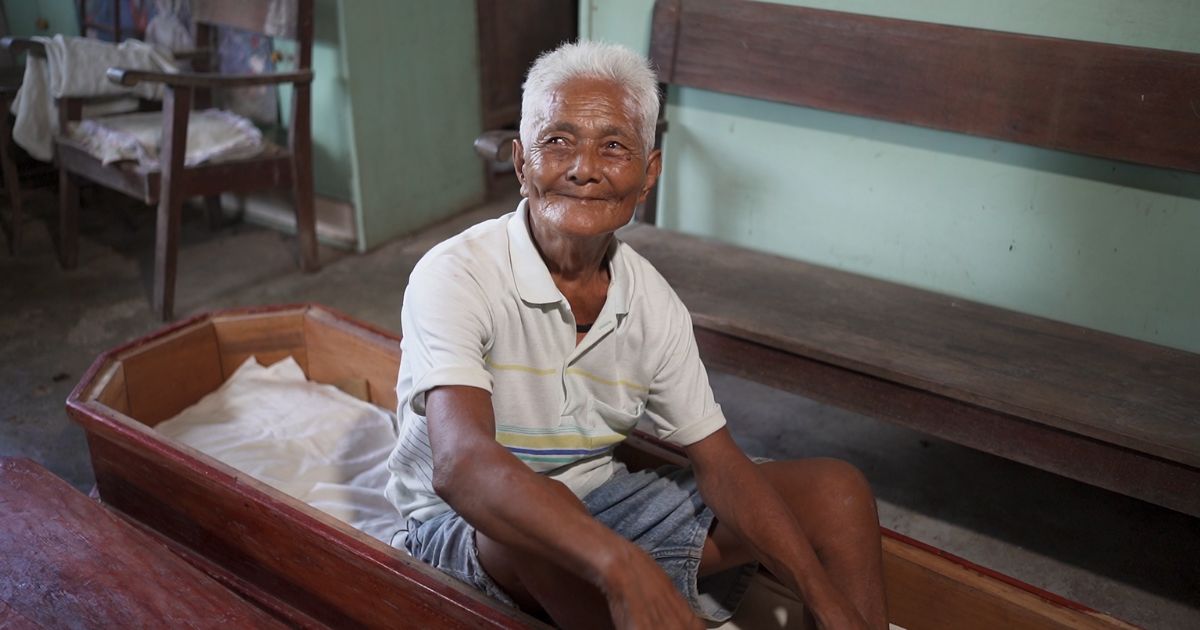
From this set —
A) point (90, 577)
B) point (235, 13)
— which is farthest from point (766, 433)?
point (235, 13)

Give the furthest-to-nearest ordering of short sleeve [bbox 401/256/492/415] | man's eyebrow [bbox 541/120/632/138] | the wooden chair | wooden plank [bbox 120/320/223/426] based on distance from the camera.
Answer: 1. the wooden chair
2. wooden plank [bbox 120/320/223/426]
3. man's eyebrow [bbox 541/120/632/138]
4. short sleeve [bbox 401/256/492/415]

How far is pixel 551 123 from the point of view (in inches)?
59.8

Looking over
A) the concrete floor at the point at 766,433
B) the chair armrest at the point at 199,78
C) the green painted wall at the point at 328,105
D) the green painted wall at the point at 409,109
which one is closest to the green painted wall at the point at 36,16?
the concrete floor at the point at 766,433

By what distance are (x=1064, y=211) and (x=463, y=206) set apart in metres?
2.86

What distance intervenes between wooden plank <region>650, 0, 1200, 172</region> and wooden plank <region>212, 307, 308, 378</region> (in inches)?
55.1

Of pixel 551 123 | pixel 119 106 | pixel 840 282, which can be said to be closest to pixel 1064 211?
pixel 840 282

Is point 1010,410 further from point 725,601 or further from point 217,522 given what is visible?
point 217,522

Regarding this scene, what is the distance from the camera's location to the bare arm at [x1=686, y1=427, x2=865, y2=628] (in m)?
1.46

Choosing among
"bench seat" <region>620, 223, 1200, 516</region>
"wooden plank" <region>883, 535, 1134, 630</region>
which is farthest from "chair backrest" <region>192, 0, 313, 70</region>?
"wooden plank" <region>883, 535, 1134, 630</region>

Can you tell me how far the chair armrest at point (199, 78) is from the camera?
10.1 feet

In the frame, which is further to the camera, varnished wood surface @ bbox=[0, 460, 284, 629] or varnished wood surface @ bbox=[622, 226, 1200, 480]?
varnished wood surface @ bbox=[622, 226, 1200, 480]

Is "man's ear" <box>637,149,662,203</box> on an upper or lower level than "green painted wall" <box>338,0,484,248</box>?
upper

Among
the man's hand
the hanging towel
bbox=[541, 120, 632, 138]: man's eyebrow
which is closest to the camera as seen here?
the man's hand

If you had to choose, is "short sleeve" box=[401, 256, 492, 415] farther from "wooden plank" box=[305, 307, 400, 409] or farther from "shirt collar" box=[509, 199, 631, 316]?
"wooden plank" box=[305, 307, 400, 409]
